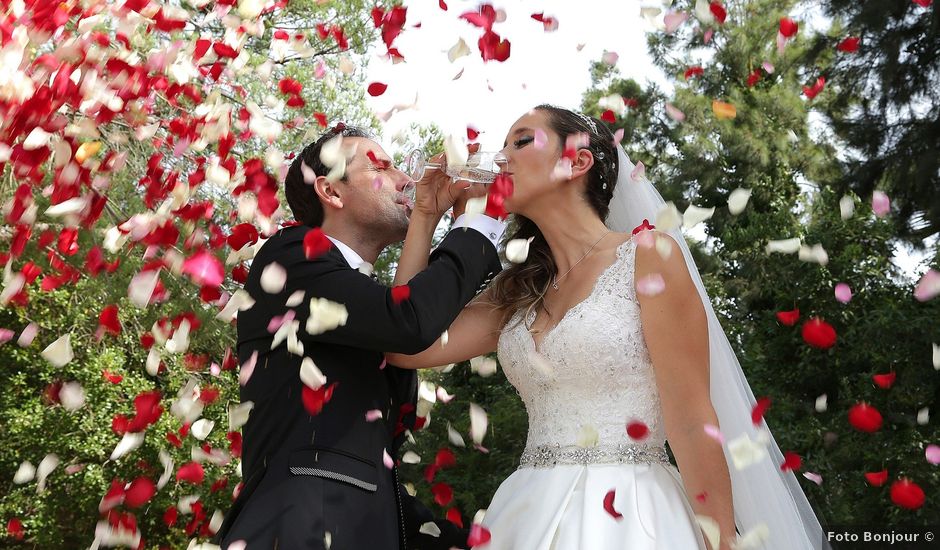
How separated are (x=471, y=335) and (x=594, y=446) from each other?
0.65 m

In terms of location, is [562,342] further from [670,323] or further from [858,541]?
[858,541]

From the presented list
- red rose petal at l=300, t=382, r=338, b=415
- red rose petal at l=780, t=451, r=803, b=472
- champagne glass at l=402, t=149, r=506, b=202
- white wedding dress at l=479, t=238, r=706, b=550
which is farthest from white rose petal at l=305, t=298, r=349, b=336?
red rose petal at l=780, t=451, r=803, b=472

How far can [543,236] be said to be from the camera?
3721 millimetres

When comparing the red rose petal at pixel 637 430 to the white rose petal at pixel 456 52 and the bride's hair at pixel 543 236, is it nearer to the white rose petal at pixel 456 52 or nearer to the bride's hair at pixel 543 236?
the bride's hair at pixel 543 236

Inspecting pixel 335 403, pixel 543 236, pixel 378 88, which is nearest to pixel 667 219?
pixel 543 236

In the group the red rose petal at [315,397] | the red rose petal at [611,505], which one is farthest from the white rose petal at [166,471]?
the red rose petal at [611,505]

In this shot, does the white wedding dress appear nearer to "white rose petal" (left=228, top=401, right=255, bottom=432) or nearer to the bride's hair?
the bride's hair

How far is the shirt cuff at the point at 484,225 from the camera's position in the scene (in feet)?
10.2

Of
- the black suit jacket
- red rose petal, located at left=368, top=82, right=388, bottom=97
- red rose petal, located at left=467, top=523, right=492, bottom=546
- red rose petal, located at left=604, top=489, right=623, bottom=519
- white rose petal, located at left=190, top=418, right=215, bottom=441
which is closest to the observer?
the black suit jacket

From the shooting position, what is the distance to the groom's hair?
361 centimetres

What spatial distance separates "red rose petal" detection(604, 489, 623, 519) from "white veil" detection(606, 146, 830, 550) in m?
0.48

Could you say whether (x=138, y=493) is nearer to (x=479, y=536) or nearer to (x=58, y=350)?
(x=58, y=350)

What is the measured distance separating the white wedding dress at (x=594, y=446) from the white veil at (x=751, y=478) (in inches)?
9.8

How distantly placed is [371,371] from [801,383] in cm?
878
